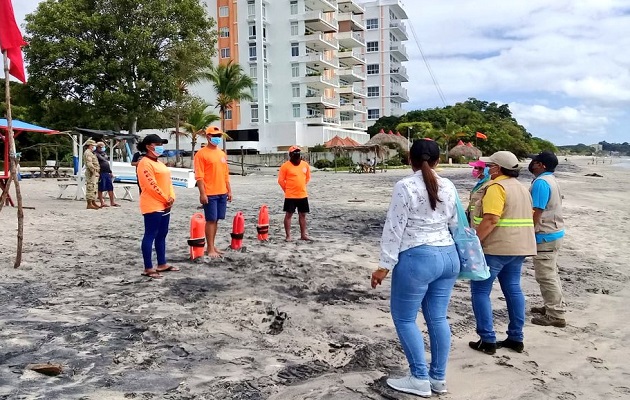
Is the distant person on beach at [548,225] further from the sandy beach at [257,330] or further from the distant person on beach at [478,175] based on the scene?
the distant person on beach at [478,175]

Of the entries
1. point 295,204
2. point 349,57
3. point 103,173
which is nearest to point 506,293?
point 295,204

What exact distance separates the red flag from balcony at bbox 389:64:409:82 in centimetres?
8440

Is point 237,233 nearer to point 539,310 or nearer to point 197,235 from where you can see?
point 197,235

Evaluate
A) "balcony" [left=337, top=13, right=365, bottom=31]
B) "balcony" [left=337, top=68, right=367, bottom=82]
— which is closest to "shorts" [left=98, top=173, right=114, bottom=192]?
"balcony" [left=337, top=68, right=367, bottom=82]

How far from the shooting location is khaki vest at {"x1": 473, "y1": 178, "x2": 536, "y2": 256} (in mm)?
4203

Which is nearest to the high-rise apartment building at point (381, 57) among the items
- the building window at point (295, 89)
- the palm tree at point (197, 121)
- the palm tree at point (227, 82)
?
the building window at point (295, 89)

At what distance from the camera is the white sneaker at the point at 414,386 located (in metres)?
3.47

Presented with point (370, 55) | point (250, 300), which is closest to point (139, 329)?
point (250, 300)

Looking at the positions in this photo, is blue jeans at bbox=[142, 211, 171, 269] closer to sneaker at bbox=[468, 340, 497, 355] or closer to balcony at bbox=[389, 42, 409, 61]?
sneaker at bbox=[468, 340, 497, 355]

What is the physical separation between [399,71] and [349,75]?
76.3 feet

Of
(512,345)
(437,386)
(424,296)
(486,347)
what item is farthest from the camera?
(512,345)

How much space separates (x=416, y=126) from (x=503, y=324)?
54.9m

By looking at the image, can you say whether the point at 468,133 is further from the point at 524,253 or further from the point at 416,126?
the point at 524,253

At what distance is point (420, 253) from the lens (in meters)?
3.27
